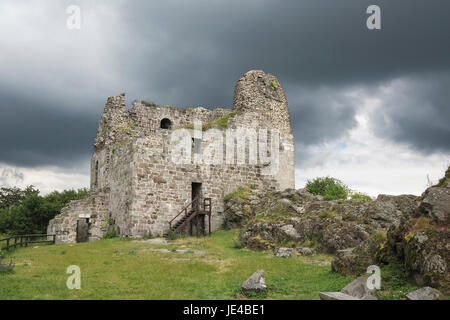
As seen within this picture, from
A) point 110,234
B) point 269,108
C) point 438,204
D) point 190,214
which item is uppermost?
point 269,108

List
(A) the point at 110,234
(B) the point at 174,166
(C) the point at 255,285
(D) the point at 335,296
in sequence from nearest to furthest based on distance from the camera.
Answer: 1. (D) the point at 335,296
2. (C) the point at 255,285
3. (A) the point at 110,234
4. (B) the point at 174,166

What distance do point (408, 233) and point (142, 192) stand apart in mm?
15847

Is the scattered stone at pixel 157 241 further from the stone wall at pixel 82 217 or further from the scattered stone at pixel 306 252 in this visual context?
the scattered stone at pixel 306 252

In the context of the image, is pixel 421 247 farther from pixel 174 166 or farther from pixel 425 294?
pixel 174 166

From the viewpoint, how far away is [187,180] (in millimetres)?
23891

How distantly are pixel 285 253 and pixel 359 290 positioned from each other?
22.0 feet

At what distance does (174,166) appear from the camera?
77.0ft

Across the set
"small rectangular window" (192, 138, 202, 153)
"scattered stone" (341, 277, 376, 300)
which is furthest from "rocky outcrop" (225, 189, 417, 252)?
"small rectangular window" (192, 138, 202, 153)

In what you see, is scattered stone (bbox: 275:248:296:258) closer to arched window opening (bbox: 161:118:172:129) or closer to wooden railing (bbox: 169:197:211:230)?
wooden railing (bbox: 169:197:211:230)

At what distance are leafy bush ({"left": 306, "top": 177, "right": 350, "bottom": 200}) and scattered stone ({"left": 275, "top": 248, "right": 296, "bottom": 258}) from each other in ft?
58.9

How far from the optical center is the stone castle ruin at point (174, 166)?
22.5 metres

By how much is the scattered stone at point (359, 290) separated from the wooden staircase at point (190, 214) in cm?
1441

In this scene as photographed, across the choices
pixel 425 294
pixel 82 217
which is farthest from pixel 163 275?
pixel 82 217
